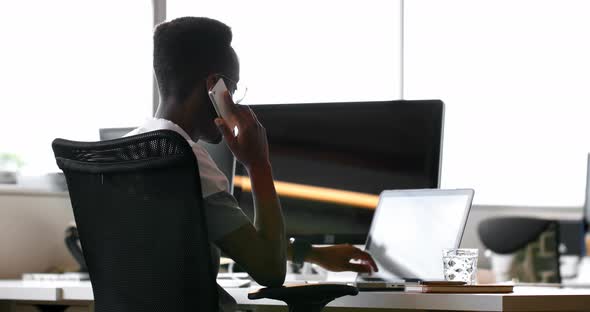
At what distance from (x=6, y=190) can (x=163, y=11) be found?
48.7 inches

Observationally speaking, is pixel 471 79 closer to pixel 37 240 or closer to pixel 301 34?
pixel 301 34

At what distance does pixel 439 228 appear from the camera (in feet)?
8.16

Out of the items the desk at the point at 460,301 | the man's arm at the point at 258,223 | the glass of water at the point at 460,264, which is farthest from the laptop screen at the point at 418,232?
the man's arm at the point at 258,223

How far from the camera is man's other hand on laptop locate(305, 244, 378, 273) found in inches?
98.3

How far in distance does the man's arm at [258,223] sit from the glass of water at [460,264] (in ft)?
1.60

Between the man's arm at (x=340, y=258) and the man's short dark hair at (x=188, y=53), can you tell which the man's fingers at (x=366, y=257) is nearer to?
the man's arm at (x=340, y=258)

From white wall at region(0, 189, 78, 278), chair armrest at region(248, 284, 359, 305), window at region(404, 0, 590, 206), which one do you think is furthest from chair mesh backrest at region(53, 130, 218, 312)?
window at region(404, 0, 590, 206)

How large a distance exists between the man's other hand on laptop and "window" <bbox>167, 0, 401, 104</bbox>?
2329mm

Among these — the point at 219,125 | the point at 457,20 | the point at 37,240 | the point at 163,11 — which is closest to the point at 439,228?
the point at 219,125

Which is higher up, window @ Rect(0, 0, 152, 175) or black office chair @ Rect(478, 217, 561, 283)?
window @ Rect(0, 0, 152, 175)

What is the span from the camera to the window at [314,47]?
16.0 ft

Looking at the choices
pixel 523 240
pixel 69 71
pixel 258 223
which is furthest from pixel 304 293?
pixel 523 240

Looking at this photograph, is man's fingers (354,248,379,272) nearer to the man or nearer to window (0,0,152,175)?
the man

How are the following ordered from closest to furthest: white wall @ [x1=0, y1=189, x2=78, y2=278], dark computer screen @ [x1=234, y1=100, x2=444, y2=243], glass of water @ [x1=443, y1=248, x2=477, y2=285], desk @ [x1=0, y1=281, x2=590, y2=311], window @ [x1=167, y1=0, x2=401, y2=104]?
desk @ [x1=0, y1=281, x2=590, y2=311] < glass of water @ [x1=443, y1=248, x2=477, y2=285] < dark computer screen @ [x1=234, y1=100, x2=444, y2=243] < white wall @ [x1=0, y1=189, x2=78, y2=278] < window @ [x1=167, y1=0, x2=401, y2=104]
